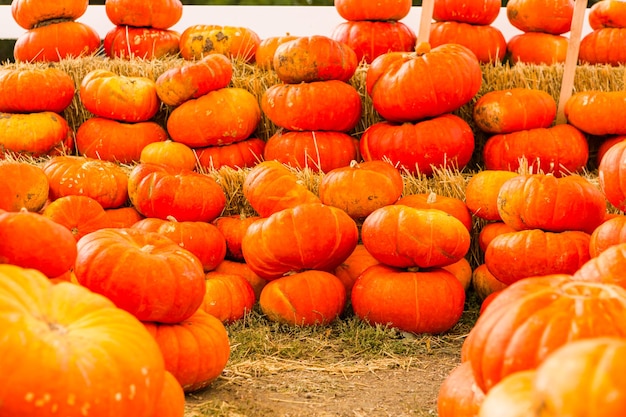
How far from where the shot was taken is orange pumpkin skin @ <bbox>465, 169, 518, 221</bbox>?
3.86 metres

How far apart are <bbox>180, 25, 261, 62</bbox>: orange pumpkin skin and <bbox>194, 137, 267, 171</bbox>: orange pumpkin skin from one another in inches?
31.2

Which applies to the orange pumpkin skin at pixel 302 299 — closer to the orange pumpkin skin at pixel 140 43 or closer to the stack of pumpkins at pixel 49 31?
the orange pumpkin skin at pixel 140 43

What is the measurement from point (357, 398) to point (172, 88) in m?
2.37

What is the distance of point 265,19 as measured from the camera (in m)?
7.47

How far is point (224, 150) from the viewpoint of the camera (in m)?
4.73

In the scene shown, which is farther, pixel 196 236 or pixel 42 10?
pixel 42 10

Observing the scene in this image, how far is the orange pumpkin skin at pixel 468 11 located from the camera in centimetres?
539

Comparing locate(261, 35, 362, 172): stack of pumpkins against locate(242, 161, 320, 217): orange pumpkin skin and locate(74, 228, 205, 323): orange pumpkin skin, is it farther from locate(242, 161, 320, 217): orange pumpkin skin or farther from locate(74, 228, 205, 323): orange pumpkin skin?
locate(74, 228, 205, 323): orange pumpkin skin

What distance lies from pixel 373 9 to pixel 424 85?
109 cm

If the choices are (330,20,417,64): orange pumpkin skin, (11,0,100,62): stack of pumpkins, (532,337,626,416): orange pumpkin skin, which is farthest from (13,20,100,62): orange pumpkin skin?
(532,337,626,416): orange pumpkin skin

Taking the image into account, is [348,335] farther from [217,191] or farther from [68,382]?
[68,382]

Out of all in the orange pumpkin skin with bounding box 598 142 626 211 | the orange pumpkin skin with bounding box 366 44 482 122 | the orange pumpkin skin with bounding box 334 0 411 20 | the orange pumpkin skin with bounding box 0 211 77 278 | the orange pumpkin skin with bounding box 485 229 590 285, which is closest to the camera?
the orange pumpkin skin with bounding box 0 211 77 278

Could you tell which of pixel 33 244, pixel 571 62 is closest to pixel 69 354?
pixel 33 244

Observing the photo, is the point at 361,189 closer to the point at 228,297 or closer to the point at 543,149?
the point at 228,297
